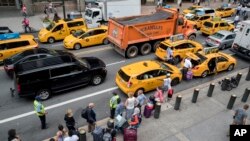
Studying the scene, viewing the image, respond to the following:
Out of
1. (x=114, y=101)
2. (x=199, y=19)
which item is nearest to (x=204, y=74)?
(x=114, y=101)

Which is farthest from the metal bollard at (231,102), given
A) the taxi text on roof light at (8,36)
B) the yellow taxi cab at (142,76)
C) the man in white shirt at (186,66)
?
the taxi text on roof light at (8,36)

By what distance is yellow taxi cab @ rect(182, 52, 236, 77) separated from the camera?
555 inches

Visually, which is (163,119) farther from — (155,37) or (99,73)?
(155,37)

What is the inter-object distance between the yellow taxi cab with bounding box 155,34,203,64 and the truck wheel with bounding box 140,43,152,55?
1371mm

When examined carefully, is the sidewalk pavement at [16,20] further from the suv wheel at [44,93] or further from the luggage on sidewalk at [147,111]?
the luggage on sidewalk at [147,111]

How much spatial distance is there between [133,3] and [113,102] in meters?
18.4

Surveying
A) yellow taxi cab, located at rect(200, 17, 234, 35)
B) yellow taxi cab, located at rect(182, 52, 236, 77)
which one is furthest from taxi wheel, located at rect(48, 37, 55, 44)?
yellow taxi cab, located at rect(200, 17, 234, 35)

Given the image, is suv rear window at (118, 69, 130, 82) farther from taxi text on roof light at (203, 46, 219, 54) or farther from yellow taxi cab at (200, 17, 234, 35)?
yellow taxi cab at (200, 17, 234, 35)

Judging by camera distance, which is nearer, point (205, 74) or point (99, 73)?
point (99, 73)

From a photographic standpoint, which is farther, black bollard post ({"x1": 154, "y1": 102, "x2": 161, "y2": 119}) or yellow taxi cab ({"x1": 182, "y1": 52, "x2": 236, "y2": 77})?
yellow taxi cab ({"x1": 182, "y1": 52, "x2": 236, "y2": 77})

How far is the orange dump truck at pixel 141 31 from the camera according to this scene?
53.5ft

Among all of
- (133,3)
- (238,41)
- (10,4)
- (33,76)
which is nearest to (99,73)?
(33,76)

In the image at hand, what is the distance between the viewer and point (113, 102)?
10.0m

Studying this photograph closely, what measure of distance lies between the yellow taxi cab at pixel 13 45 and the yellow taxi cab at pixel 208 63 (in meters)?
10.6
